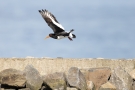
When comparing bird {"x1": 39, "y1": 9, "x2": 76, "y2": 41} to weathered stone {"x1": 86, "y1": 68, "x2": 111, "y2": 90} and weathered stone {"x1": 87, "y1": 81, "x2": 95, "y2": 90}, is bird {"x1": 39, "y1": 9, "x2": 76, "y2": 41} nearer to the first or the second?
weathered stone {"x1": 86, "y1": 68, "x2": 111, "y2": 90}

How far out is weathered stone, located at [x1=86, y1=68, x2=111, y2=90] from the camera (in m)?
13.8

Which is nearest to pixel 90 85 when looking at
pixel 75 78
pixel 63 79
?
pixel 75 78

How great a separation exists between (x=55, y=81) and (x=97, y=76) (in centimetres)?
125

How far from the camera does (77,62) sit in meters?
Answer: 14.0

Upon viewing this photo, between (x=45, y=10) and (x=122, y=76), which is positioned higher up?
(x=45, y=10)

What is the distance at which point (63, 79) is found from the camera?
1320 centimetres

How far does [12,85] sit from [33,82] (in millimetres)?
501

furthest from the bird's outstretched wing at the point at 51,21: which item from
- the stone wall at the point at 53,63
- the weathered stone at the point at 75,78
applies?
the weathered stone at the point at 75,78

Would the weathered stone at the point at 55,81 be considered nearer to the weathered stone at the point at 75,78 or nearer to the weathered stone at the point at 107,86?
the weathered stone at the point at 75,78

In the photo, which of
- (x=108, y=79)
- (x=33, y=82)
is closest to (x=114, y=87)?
(x=108, y=79)

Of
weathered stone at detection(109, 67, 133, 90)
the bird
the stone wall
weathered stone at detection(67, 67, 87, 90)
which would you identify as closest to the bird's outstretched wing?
the bird

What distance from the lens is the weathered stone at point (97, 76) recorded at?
13844mm

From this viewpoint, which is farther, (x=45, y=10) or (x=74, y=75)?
(x=45, y=10)

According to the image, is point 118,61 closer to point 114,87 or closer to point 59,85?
point 114,87
